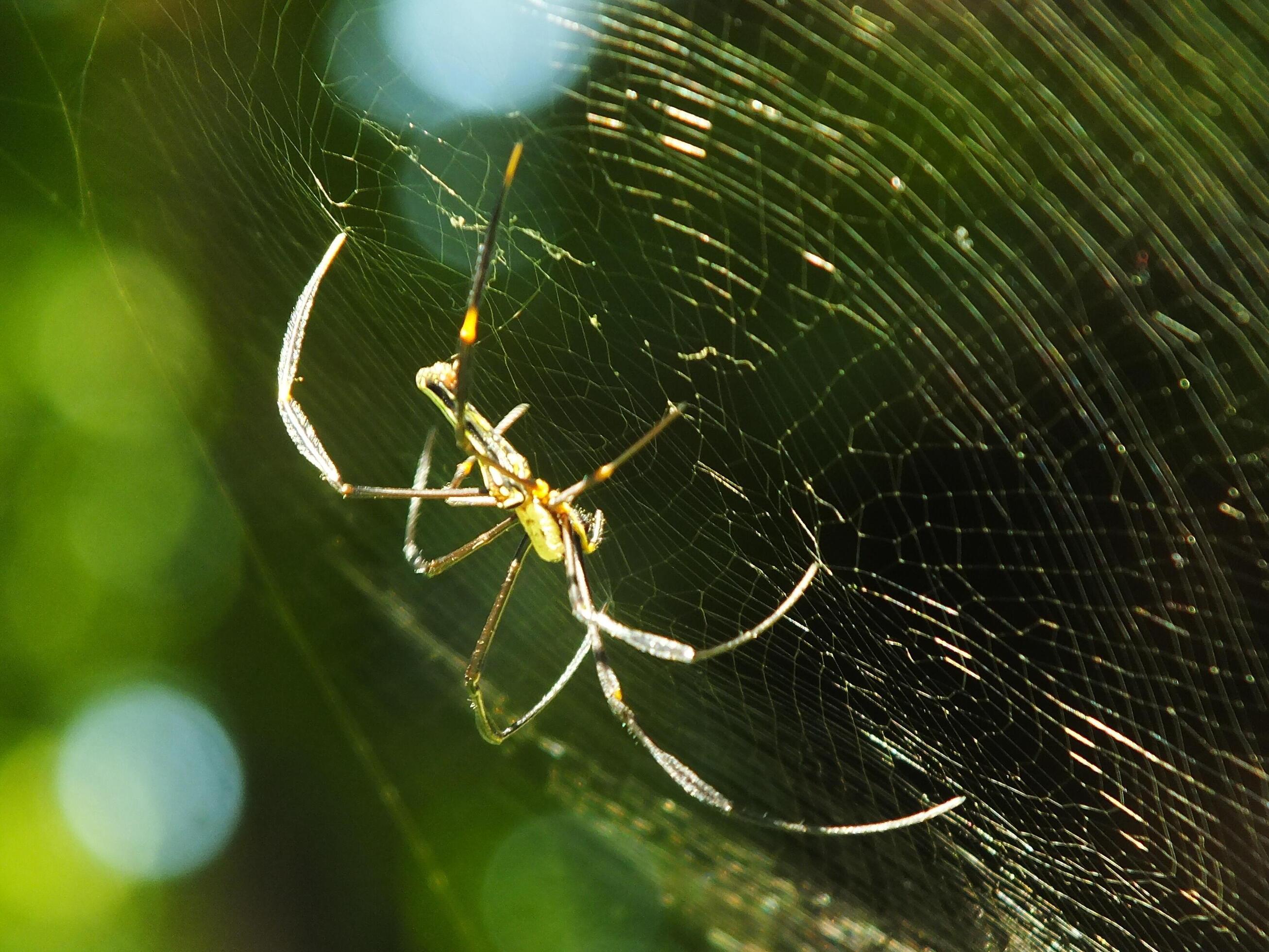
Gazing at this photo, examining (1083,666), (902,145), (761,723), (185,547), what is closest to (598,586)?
(761,723)

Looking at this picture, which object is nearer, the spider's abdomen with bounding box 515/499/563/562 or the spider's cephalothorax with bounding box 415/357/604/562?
the spider's cephalothorax with bounding box 415/357/604/562

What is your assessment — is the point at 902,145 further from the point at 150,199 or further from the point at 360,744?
the point at 360,744

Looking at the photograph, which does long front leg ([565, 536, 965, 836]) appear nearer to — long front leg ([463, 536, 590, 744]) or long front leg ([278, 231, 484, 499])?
long front leg ([463, 536, 590, 744])

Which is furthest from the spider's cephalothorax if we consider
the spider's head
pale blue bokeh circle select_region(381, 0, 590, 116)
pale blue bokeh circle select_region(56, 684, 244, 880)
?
pale blue bokeh circle select_region(56, 684, 244, 880)

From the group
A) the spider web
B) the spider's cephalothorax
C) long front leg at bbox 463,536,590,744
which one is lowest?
long front leg at bbox 463,536,590,744

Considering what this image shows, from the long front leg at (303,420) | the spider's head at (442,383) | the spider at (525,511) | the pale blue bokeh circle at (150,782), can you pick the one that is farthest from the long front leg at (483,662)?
the pale blue bokeh circle at (150,782)

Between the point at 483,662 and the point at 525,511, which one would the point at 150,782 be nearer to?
the point at 483,662

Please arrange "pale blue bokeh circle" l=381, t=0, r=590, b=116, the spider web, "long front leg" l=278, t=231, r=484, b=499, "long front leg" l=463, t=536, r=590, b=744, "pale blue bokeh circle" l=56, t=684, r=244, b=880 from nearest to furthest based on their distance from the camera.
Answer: the spider web, "pale blue bokeh circle" l=381, t=0, r=590, b=116, "long front leg" l=278, t=231, r=484, b=499, "long front leg" l=463, t=536, r=590, b=744, "pale blue bokeh circle" l=56, t=684, r=244, b=880

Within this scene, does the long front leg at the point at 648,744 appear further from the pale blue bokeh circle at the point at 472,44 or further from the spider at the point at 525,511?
the pale blue bokeh circle at the point at 472,44
